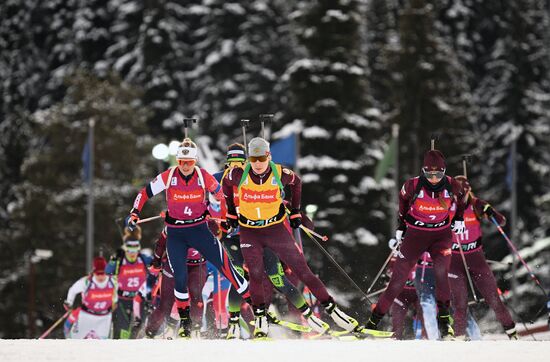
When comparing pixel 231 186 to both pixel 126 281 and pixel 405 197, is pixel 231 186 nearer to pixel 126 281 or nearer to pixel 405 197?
pixel 405 197

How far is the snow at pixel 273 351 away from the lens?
33.1 ft

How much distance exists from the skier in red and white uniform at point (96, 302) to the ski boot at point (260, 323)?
23.3ft

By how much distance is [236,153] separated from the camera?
15.3m

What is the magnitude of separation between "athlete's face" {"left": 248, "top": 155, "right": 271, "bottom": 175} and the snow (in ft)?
6.41

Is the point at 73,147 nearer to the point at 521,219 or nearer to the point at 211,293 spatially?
the point at 521,219

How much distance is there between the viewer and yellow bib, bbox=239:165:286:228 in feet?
41.5

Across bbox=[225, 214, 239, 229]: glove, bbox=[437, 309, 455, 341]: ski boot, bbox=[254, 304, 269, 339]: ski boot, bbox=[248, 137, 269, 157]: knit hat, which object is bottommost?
bbox=[437, 309, 455, 341]: ski boot

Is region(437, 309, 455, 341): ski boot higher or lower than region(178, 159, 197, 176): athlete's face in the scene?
lower

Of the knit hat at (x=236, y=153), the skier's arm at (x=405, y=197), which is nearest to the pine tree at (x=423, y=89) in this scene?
the knit hat at (x=236, y=153)

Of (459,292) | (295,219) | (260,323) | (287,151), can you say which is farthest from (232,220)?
(287,151)

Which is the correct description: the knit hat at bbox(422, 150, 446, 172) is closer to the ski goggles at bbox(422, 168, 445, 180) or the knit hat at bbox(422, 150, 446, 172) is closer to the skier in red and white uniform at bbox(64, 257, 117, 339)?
the ski goggles at bbox(422, 168, 445, 180)

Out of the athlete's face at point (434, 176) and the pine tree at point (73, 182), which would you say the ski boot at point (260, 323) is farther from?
the pine tree at point (73, 182)

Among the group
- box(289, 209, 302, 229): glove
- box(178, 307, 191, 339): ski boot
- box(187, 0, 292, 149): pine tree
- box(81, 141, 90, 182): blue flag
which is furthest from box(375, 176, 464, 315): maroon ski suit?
box(187, 0, 292, 149): pine tree

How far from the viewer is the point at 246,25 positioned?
58.8 metres
